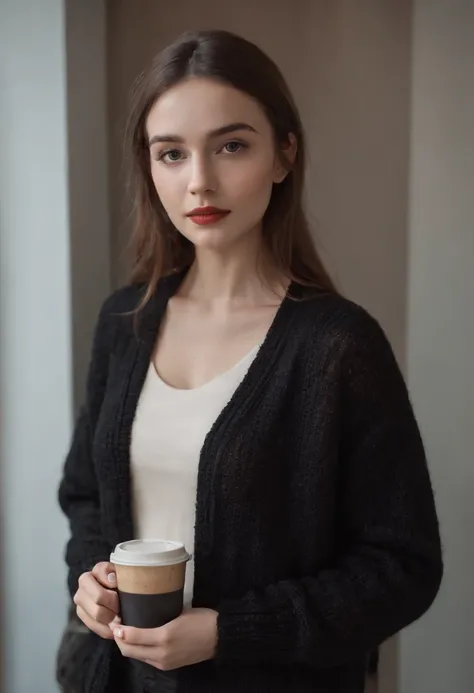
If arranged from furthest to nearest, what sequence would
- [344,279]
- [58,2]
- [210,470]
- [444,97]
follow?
[344,279]
[444,97]
[58,2]
[210,470]

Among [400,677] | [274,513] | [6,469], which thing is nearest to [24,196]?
[6,469]

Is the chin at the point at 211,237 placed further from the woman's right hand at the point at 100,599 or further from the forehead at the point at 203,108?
the woman's right hand at the point at 100,599

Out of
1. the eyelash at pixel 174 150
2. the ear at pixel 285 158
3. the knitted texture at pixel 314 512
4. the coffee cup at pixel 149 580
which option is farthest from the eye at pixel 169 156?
the coffee cup at pixel 149 580

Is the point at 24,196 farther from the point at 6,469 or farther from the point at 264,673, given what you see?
the point at 264,673

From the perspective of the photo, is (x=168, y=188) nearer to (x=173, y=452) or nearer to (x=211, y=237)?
(x=211, y=237)

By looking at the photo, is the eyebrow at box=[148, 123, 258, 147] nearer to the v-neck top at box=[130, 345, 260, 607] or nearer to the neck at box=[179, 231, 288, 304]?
the neck at box=[179, 231, 288, 304]

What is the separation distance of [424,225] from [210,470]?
2.50 feet

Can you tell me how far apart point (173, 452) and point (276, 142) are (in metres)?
0.44

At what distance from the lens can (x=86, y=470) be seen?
1.25 meters

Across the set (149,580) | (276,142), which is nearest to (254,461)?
(149,580)

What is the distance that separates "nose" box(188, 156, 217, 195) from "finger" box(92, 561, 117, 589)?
0.49 meters

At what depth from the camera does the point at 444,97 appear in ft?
4.86

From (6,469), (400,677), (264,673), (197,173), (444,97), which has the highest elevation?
(444,97)

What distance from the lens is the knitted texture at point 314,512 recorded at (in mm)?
990
